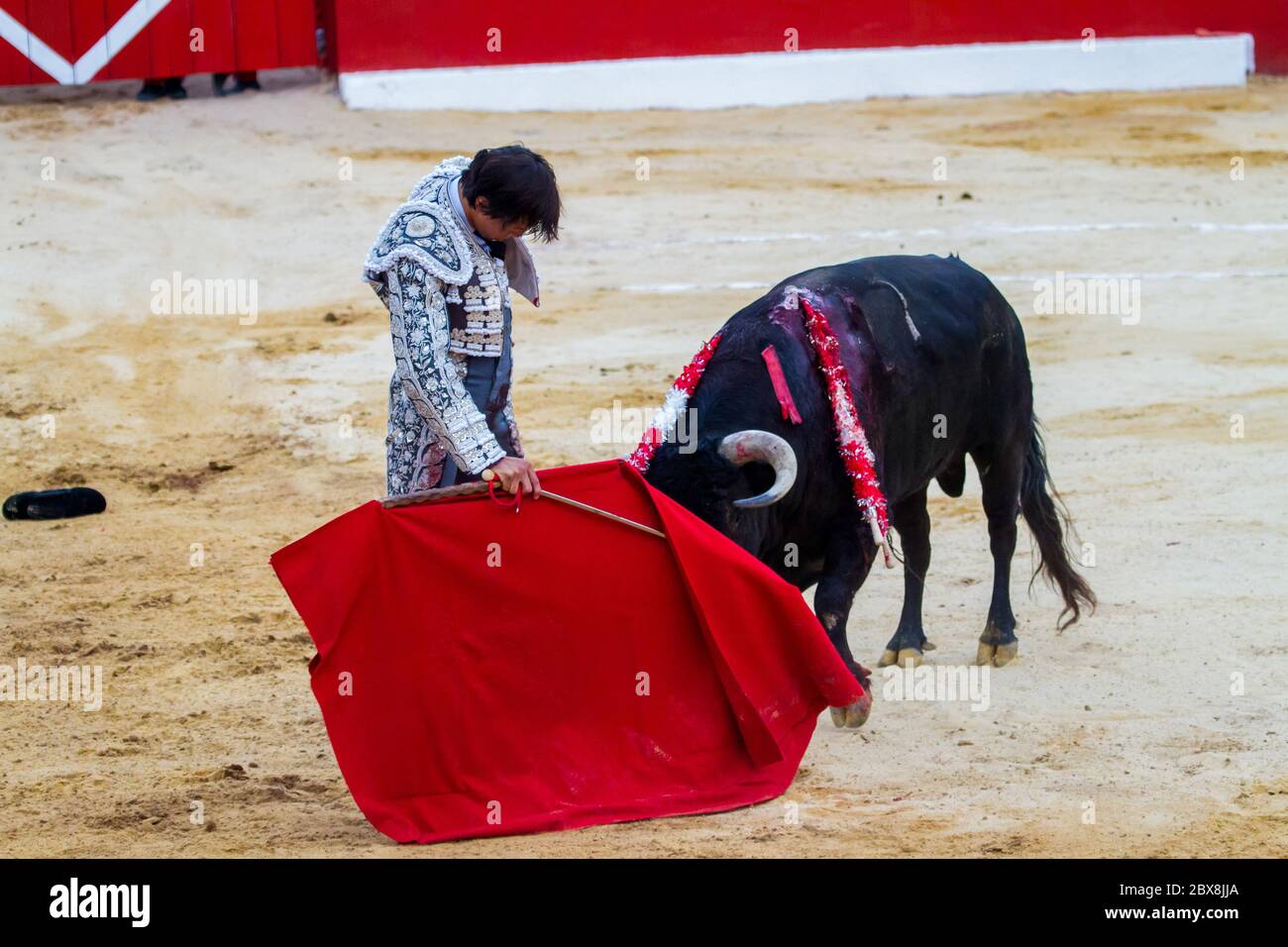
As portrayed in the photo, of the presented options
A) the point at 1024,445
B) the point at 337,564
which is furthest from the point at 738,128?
the point at 337,564

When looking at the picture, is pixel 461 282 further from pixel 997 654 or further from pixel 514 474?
pixel 997 654

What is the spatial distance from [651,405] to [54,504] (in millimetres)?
2479

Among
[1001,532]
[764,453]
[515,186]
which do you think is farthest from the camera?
[1001,532]

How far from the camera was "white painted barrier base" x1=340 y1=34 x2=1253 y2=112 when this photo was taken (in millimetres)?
12148

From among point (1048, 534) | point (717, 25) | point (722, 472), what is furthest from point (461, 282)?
point (717, 25)

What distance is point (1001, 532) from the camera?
507 cm

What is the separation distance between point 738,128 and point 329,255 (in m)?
3.60

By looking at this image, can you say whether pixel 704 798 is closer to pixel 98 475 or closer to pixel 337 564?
pixel 337 564

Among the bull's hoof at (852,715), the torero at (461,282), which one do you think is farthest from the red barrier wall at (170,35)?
the bull's hoof at (852,715)

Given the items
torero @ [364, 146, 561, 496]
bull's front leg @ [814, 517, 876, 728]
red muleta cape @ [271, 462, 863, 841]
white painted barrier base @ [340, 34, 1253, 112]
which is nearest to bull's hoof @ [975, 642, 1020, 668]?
bull's front leg @ [814, 517, 876, 728]

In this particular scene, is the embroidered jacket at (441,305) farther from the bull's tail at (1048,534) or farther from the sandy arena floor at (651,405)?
the bull's tail at (1048,534)

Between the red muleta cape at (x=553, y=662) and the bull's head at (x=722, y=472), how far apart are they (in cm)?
14

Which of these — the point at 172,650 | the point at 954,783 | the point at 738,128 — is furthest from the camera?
the point at 738,128

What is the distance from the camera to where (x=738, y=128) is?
1191cm
